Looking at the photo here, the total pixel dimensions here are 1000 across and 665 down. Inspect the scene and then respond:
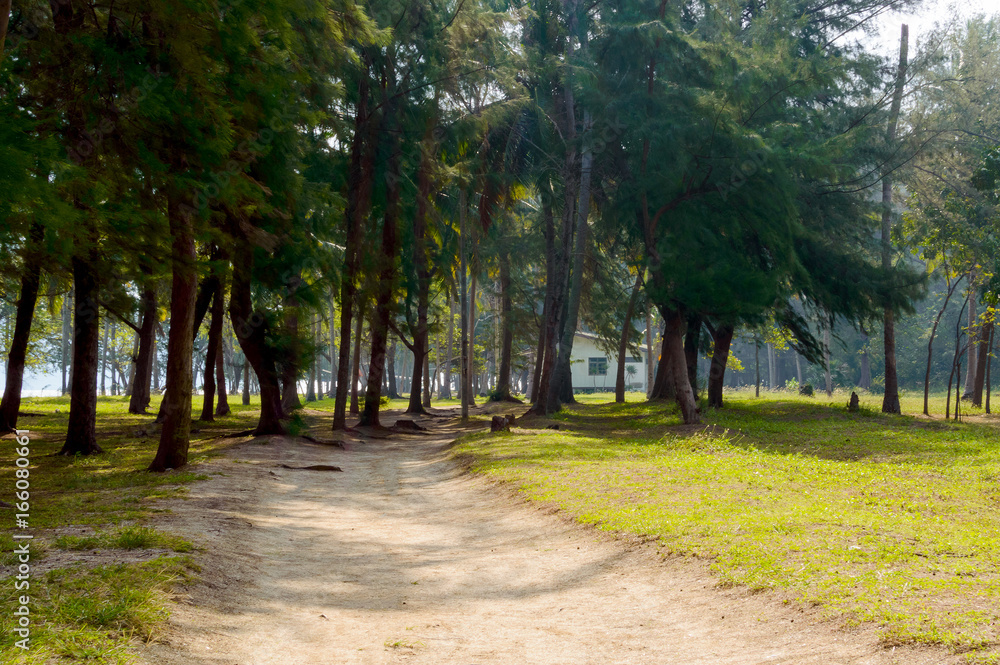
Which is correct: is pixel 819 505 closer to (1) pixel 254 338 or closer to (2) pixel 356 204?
(1) pixel 254 338

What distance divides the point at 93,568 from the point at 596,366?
67.7 meters

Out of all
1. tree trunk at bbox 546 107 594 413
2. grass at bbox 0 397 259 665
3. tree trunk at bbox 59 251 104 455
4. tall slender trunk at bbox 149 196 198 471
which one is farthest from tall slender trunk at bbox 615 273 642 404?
grass at bbox 0 397 259 665

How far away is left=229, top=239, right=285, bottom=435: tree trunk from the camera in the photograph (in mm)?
17625

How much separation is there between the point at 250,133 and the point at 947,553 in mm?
10898

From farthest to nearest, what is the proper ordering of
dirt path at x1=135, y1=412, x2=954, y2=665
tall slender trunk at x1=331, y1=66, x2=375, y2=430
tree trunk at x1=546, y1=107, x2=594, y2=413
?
tree trunk at x1=546, y1=107, x2=594, y2=413, tall slender trunk at x1=331, y1=66, x2=375, y2=430, dirt path at x1=135, y1=412, x2=954, y2=665

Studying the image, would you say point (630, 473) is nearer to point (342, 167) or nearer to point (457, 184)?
point (342, 167)

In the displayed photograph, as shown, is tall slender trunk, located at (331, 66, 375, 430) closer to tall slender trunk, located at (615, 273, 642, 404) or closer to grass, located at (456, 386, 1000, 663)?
grass, located at (456, 386, 1000, 663)

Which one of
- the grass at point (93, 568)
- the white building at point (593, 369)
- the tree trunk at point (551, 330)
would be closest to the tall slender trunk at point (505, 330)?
the tree trunk at point (551, 330)

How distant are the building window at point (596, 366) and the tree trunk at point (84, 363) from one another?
59.3m

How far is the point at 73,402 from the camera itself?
592 inches

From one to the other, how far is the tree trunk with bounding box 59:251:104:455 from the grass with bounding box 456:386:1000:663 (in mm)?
7189

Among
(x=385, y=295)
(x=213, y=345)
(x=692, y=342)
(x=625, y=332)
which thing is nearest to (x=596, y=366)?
(x=625, y=332)

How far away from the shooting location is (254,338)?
18844 millimetres

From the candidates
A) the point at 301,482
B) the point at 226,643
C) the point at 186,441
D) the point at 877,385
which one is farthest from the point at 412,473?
the point at 877,385
